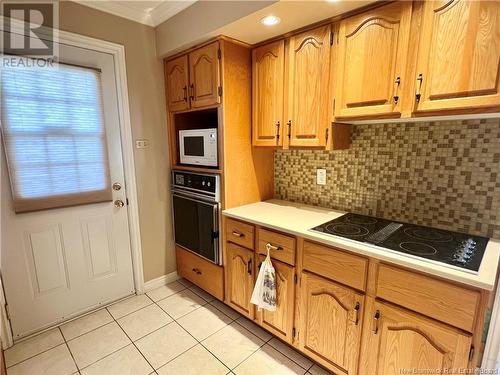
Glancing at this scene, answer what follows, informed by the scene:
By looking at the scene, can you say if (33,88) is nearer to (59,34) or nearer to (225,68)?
(59,34)

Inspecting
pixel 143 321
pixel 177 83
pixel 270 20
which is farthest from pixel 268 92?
pixel 143 321

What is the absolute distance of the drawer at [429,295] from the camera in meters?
0.99

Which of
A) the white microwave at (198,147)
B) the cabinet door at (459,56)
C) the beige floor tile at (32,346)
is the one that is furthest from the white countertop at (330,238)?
the beige floor tile at (32,346)

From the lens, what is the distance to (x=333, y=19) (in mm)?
1468

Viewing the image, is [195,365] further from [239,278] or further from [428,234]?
[428,234]

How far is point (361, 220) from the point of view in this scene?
166cm

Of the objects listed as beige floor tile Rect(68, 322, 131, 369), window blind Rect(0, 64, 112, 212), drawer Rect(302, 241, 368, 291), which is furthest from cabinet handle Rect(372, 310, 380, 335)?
window blind Rect(0, 64, 112, 212)

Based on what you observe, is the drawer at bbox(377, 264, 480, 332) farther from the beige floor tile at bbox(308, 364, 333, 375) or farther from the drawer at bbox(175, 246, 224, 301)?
the drawer at bbox(175, 246, 224, 301)

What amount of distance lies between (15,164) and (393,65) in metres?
2.33

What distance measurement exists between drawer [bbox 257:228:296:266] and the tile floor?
68cm

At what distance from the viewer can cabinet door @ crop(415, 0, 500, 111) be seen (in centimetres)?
104

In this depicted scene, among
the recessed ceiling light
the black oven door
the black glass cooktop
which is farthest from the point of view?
the black oven door

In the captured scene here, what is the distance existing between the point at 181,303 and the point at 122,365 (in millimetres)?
678

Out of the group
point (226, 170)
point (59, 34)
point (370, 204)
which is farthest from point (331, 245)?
point (59, 34)
